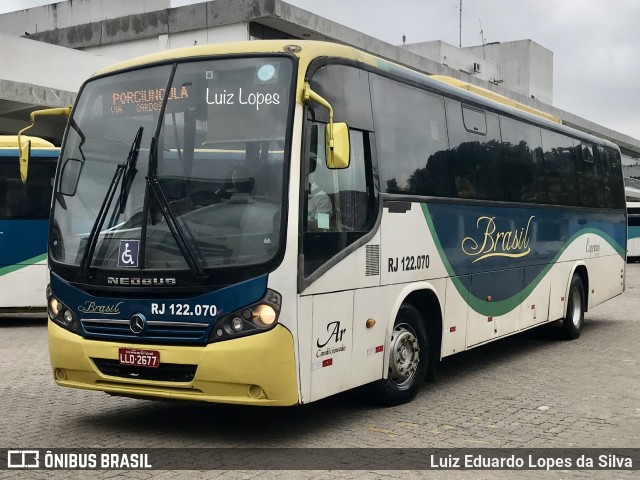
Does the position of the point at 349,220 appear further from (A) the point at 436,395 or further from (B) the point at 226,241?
(A) the point at 436,395

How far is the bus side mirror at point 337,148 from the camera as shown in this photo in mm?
6922

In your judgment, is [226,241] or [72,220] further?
[72,220]

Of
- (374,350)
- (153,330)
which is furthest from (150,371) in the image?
(374,350)

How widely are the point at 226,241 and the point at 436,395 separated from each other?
11.2 feet

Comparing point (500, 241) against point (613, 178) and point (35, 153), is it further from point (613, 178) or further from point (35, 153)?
point (35, 153)

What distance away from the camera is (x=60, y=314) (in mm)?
7605

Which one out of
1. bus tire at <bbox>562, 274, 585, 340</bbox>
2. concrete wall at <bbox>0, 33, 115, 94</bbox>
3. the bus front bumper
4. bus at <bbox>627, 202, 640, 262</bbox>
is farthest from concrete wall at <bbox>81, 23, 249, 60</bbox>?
the bus front bumper

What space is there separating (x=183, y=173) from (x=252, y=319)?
1.26m

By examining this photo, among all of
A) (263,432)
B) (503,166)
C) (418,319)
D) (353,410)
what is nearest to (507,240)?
(503,166)

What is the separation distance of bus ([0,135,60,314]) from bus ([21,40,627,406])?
878 centimetres

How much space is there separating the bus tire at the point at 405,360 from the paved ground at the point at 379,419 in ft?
0.46

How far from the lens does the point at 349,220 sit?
7734 mm

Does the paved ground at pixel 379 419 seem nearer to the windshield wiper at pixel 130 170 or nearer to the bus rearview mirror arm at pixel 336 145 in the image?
the windshield wiper at pixel 130 170

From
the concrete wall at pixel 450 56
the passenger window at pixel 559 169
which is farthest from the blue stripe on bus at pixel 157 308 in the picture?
the concrete wall at pixel 450 56
